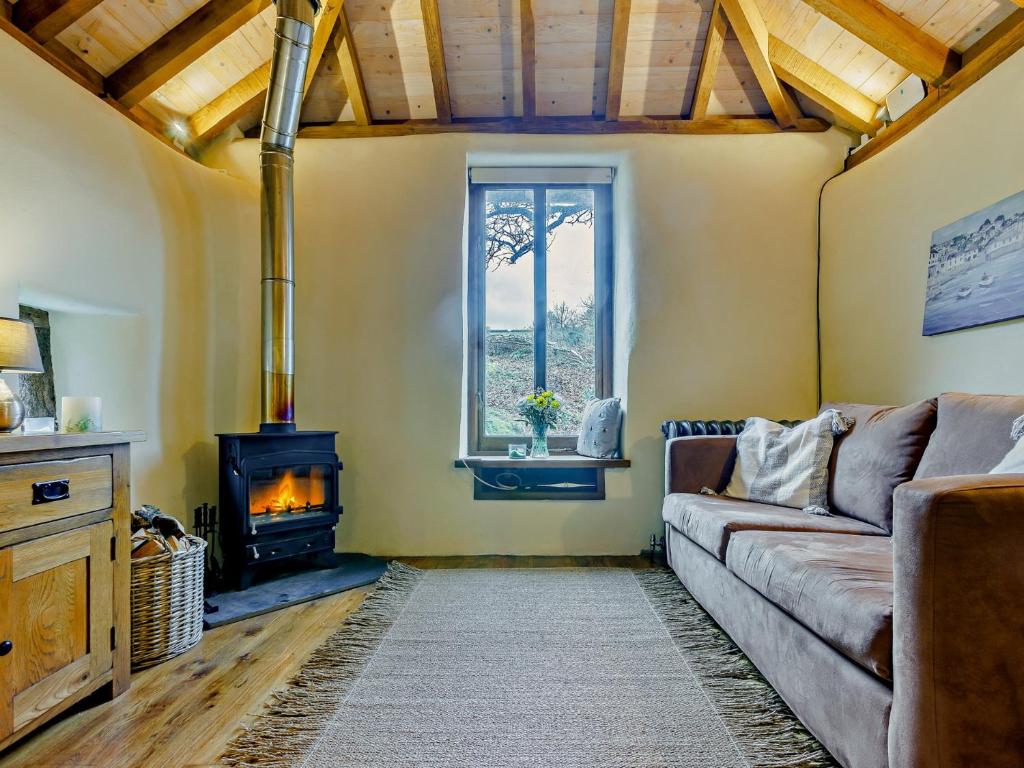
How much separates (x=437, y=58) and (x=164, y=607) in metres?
3.02

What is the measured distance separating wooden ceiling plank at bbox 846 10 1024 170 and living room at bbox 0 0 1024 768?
2 cm

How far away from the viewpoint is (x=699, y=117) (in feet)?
11.3

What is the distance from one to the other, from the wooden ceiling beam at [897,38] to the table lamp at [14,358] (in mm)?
3491

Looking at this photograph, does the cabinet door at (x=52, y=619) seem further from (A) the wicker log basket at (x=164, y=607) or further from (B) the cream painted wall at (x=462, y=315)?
(B) the cream painted wall at (x=462, y=315)

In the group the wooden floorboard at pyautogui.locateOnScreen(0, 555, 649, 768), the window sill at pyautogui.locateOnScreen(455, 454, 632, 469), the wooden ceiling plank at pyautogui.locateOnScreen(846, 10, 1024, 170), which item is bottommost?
the wooden floorboard at pyautogui.locateOnScreen(0, 555, 649, 768)

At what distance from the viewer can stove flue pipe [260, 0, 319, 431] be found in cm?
293

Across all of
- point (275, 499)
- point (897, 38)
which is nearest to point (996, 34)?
point (897, 38)

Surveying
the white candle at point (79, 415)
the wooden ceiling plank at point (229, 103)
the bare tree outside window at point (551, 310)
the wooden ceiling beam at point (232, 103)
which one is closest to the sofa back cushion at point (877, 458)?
the bare tree outside window at point (551, 310)

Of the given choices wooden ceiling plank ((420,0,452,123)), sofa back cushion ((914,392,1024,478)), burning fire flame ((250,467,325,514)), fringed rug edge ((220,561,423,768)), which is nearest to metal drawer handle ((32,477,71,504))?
fringed rug edge ((220,561,423,768))

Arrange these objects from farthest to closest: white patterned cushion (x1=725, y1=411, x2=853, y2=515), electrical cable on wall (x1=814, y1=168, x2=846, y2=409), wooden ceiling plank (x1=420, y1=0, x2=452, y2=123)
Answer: electrical cable on wall (x1=814, y1=168, x2=846, y2=409) → wooden ceiling plank (x1=420, y1=0, x2=452, y2=123) → white patterned cushion (x1=725, y1=411, x2=853, y2=515)

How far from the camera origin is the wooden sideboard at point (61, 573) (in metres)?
1.39

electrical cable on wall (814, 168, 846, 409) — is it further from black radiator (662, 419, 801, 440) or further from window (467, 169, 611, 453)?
window (467, 169, 611, 453)

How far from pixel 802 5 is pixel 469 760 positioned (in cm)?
364

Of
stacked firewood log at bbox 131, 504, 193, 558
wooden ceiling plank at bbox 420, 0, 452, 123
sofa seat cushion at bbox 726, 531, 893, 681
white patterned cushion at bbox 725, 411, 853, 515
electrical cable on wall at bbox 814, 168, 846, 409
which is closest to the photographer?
sofa seat cushion at bbox 726, 531, 893, 681
